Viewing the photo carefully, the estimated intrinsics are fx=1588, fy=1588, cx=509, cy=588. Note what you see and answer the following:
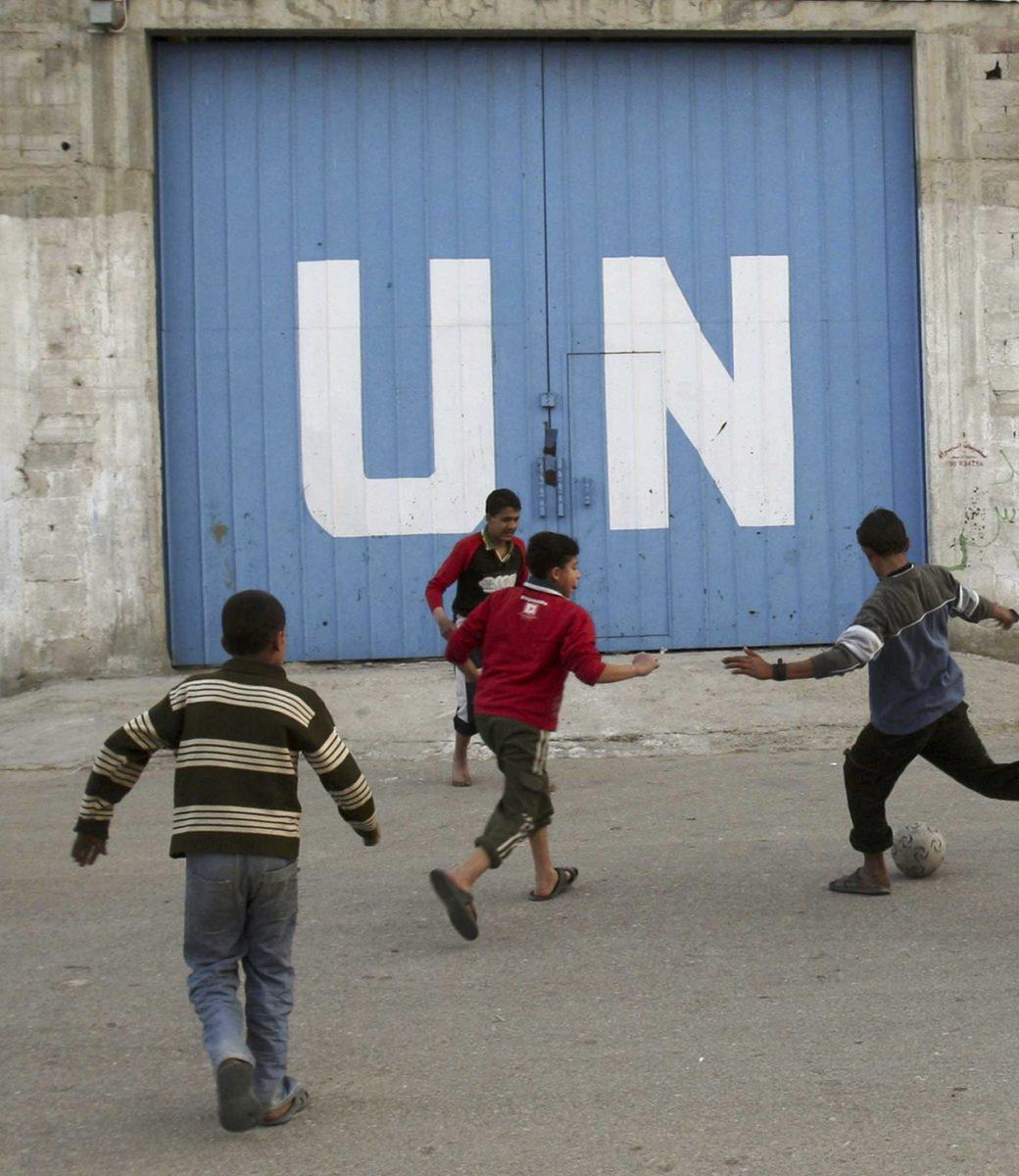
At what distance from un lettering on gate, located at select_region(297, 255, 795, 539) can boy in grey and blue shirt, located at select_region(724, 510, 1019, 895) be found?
5.90m

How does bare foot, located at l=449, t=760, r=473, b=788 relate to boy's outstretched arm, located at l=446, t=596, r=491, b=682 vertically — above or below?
below

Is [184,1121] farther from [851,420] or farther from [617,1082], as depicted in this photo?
[851,420]

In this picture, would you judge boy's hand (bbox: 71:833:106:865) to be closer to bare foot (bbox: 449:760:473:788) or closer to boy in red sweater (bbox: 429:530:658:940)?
boy in red sweater (bbox: 429:530:658:940)

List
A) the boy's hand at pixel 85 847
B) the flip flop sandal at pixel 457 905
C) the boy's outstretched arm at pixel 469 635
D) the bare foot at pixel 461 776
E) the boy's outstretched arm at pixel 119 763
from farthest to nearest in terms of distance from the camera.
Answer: the bare foot at pixel 461 776, the boy's outstretched arm at pixel 469 635, the flip flop sandal at pixel 457 905, the boy's hand at pixel 85 847, the boy's outstretched arm at pixel 119 763

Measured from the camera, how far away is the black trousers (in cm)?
648

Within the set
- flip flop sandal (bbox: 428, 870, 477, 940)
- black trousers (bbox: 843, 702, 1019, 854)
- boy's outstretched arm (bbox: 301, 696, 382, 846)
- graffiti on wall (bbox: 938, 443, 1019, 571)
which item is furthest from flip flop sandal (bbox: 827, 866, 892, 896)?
graffiti on wall (bbox: 938, 443, 1019, 571)

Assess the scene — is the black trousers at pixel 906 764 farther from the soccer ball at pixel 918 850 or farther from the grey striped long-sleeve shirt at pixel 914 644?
the soccer ball at pixel 918 850

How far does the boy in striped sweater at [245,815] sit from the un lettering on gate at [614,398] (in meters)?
7.88

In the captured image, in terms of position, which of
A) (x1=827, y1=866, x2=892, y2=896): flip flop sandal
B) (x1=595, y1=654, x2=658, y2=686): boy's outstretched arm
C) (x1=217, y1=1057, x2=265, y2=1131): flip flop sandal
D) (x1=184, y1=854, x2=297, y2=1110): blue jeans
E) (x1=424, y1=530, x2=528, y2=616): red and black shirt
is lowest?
(x1=827, y1=866, x2=892, y2=896): flip flop sandal

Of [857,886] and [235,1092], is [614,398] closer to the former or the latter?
[857,886]

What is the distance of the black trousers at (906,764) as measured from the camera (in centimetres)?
648

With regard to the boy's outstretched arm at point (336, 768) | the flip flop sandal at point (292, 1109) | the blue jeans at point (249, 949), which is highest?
the boy's outstretched arm at point (336, 768)

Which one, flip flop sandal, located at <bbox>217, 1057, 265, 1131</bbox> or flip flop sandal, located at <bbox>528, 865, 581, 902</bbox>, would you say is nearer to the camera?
flip flop sandal, located at <bbox>217, 1057, 265, 1131</bbox>

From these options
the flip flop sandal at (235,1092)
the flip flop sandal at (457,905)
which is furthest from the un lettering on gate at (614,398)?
the flip flop sandal at (235,1092)
